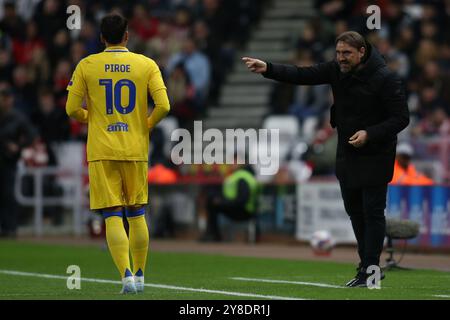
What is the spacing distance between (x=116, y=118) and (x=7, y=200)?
13323 millimetres

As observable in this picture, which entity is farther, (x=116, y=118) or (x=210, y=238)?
(x=210, y=238)

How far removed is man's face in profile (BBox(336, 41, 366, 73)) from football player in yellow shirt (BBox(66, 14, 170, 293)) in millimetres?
1578

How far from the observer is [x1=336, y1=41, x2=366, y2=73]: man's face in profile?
1152 centimetres

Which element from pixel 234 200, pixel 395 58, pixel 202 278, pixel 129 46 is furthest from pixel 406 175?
pixel 129 46

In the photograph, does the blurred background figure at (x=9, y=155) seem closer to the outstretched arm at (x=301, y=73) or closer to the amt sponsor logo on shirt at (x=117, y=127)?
the outstretched arm at (x=301, y=73)

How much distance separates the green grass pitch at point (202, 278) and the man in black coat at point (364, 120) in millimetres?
669

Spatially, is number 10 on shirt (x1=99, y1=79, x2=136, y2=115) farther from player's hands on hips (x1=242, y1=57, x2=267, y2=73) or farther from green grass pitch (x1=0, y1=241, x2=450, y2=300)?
green grass pitch (x1=0, y1=241, x2=450, y2=300)

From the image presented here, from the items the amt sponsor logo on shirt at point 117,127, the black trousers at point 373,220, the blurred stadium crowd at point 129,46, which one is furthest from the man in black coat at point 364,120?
the blurred stadium crowd at point 129,46

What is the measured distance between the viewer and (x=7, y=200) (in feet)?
79.0

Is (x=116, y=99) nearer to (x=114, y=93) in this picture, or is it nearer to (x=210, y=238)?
(x=114, y=93)

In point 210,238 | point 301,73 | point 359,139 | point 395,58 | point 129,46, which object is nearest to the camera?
point 359,139
